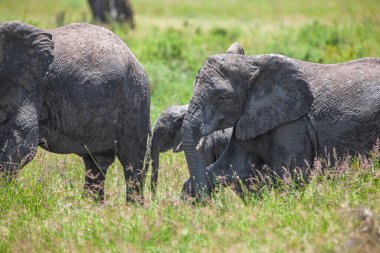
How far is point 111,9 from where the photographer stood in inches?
940

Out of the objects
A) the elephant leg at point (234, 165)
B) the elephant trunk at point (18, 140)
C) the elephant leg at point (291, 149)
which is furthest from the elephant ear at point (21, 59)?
the elephant leg at point (291, 149)

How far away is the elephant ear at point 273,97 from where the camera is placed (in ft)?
25.6

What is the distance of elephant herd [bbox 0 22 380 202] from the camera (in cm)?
778

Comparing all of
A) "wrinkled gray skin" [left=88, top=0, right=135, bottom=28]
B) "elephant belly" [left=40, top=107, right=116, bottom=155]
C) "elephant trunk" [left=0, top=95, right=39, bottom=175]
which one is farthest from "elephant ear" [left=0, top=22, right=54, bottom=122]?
"wrinkled gray skin" [left=88, top=0, right=135, bottom=28]

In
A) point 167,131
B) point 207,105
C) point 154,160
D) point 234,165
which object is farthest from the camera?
point 167,131

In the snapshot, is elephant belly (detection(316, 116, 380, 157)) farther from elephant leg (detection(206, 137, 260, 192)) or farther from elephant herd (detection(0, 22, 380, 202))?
elephant leg (detection(206, 137, 260, 192))

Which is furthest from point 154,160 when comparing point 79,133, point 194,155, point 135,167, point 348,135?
point 348,135

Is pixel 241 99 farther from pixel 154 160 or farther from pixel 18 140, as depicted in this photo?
pixel 18 140

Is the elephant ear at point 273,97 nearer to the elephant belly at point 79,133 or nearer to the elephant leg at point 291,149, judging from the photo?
the elephant leg at point 291,149

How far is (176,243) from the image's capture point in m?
6.45

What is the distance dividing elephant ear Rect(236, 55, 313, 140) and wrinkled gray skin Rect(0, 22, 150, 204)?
1170 millimetres

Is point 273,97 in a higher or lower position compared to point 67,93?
lower

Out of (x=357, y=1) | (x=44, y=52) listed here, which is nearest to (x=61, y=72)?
(x=44, y=52)

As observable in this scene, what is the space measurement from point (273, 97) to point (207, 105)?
2.14 feet
